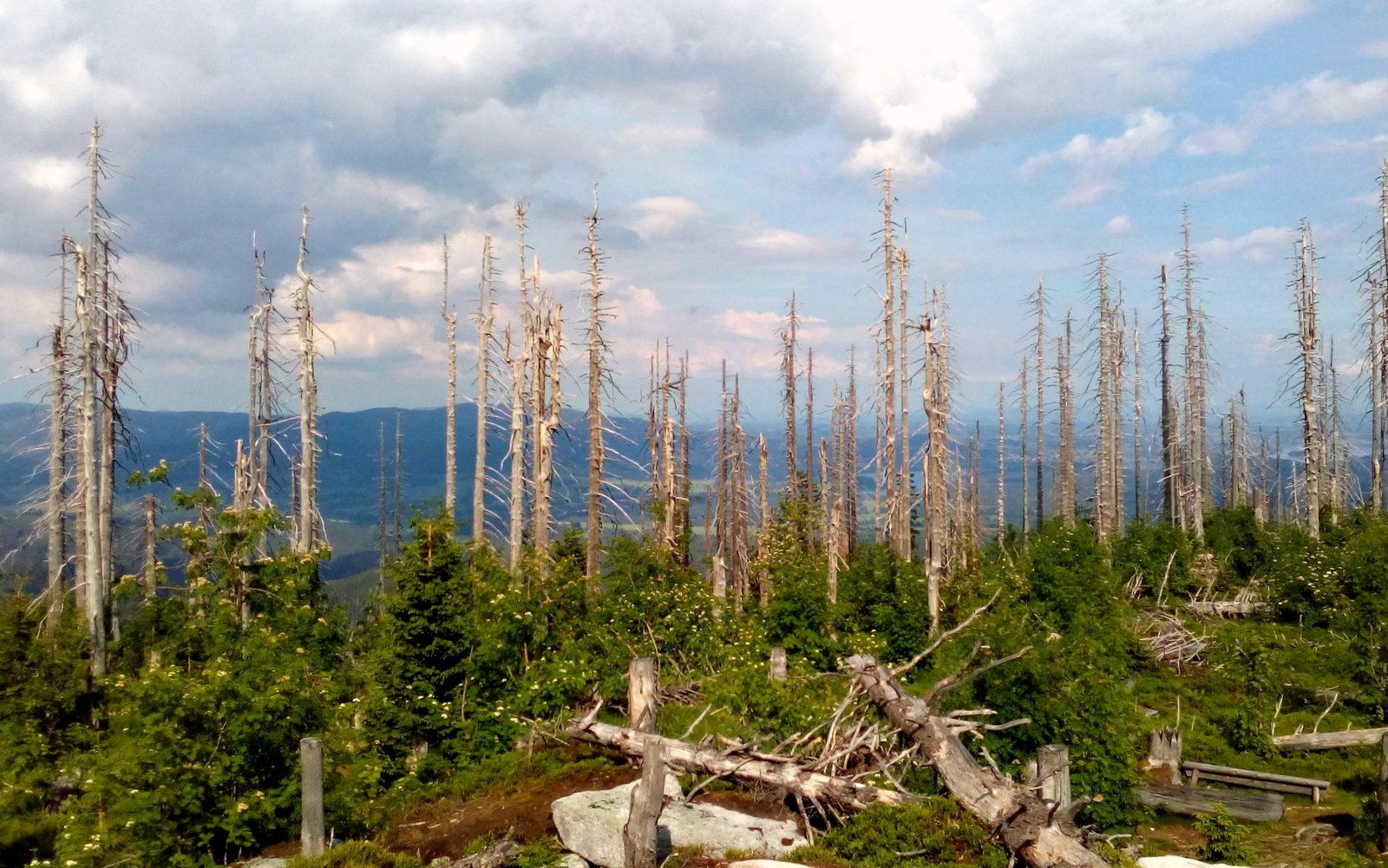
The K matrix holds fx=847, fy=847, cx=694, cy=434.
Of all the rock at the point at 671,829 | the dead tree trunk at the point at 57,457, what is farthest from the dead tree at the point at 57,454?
the rock at the point at 671,829

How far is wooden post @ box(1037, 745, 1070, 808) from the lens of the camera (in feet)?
36.0

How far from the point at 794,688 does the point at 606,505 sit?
15386mm

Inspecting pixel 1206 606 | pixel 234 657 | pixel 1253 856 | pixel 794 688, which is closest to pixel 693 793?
pixel 794 688

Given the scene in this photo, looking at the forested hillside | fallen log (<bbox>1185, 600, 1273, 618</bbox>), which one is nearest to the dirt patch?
the forested hillside

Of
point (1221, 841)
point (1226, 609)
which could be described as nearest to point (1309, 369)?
point (1226, 609)

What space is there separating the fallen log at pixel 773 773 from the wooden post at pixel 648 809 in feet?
3.94

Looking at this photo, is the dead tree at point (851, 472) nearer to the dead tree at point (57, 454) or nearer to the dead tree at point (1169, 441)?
the dead tree at point (1169, 441)

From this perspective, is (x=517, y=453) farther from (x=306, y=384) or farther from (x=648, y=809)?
(x=648, y=809)

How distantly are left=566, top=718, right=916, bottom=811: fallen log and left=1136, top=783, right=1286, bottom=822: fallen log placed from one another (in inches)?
267

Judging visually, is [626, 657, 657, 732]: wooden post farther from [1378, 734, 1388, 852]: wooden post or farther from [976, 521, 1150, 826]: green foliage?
[1378, 734, 1388, 852]: wooden post

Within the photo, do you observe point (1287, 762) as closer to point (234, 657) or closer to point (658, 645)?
point (658, 645)

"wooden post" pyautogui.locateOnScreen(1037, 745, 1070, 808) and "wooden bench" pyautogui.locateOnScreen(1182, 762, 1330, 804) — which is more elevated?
"wooden post" pyautogui.locateOnScreen(1037, 745, 1070, 808)

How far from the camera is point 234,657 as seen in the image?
13406mm

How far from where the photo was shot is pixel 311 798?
10609 mm
